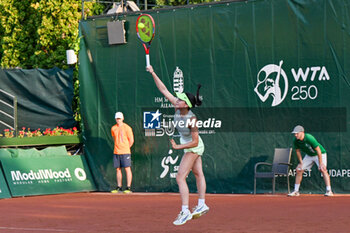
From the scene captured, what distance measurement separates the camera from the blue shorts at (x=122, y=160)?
17312 mm

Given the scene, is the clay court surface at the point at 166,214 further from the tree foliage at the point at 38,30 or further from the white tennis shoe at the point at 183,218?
the tree foliage at the point at 38,30

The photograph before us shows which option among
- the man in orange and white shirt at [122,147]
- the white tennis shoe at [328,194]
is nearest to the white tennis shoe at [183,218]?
the white tennis shoe at [328,194]

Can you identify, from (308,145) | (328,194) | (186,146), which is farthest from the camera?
(308,145)

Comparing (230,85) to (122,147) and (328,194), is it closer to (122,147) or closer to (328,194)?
(122,147)

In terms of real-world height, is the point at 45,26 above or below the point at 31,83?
above

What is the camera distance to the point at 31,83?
61.6ft

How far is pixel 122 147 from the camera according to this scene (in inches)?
682

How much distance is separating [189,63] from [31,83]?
4.54 meters

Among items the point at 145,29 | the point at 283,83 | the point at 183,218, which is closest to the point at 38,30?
the point at 283,83

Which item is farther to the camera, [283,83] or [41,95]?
[41,95]

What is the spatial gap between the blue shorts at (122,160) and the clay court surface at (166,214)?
97cm

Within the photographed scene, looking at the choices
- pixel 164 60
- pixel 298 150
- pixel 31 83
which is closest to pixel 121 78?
pixel 164 60

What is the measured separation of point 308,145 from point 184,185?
5.62m

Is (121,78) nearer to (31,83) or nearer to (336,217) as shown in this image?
(31,83)
